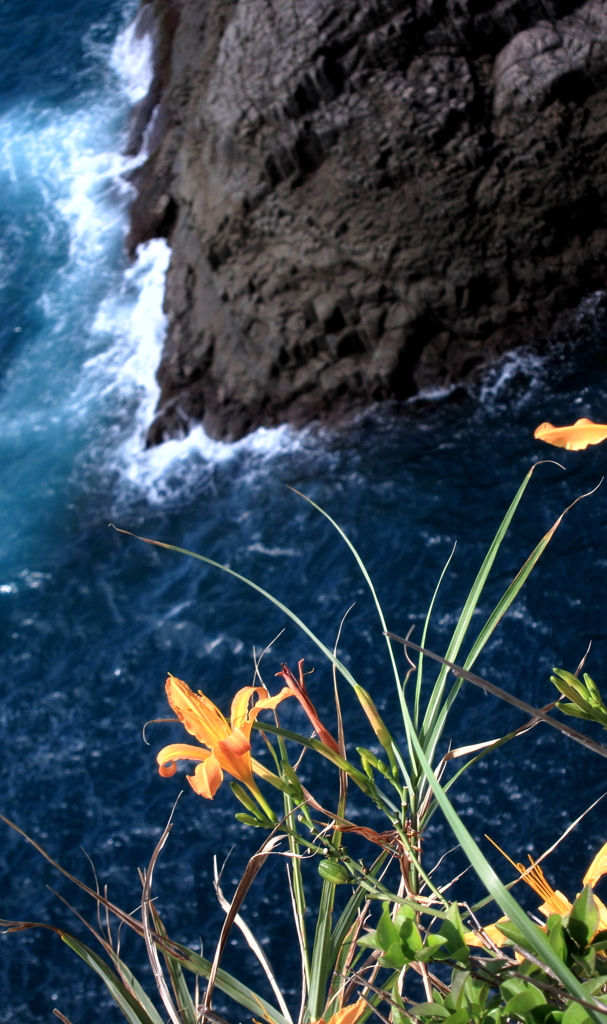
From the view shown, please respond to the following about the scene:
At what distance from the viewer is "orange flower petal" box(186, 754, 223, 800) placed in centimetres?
121

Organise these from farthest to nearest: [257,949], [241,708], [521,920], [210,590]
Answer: [210,590]
[257,949]
[241,708]
[521,920]

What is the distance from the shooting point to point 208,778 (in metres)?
1.22

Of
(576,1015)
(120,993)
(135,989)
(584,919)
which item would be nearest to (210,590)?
(135,989)

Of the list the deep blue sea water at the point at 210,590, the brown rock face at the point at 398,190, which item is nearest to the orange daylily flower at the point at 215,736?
the deep blue sea water at the point at 210,590

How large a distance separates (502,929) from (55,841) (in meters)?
5.00

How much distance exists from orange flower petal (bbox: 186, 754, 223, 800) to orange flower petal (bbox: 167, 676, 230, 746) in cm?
5

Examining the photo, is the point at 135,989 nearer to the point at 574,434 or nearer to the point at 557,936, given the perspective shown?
the point at 557,936

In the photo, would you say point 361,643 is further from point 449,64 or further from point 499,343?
point 449,64

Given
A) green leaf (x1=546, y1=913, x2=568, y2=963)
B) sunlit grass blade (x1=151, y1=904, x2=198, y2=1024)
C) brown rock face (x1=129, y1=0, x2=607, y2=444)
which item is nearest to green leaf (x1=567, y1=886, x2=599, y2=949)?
green leaf (x1=546, y1=913, x2=568, y2=963)

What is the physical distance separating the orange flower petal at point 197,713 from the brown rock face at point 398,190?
6.06m

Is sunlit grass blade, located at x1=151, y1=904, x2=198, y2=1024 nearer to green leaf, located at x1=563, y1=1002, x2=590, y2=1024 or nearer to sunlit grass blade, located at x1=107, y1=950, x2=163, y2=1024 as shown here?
sunlit grass blade, located at x1=107, y1=950, x2=163, y2=1024

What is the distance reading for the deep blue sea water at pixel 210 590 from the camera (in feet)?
16.1

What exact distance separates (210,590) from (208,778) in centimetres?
544

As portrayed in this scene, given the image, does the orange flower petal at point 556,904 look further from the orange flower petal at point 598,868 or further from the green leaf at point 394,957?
the green leaf at point 394,957
